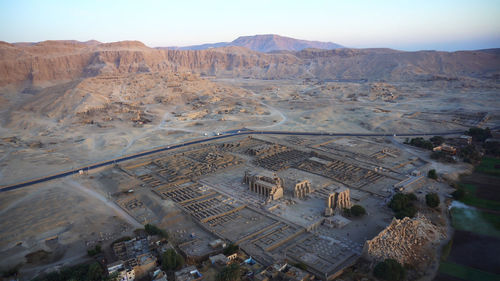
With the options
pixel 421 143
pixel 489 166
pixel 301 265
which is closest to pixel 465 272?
pixel 301 265

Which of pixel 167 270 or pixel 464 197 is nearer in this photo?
pixel 167 270

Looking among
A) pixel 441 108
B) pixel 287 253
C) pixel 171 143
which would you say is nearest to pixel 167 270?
pixel 287 253

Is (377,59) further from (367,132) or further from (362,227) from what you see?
(362,227)

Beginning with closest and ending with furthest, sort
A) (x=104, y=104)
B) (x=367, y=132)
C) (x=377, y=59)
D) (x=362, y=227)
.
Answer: (x=362, y=227)
(x=367, y=132)
(x=104, y=104)
(x=377, y=59)

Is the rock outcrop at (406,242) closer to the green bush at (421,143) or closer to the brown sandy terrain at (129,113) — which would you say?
the brown sandy terrain at (129,113)

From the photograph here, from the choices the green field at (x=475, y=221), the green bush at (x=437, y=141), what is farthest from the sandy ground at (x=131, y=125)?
the green field at (x=475, y=221)

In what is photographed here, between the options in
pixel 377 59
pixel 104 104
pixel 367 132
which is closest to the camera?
pixel 367 132
